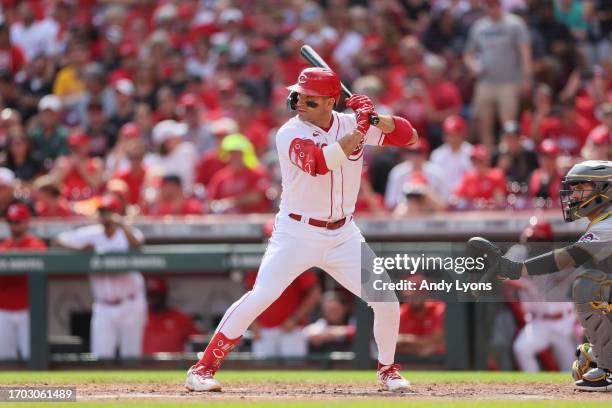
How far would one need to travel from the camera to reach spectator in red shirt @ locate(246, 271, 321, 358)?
958cm

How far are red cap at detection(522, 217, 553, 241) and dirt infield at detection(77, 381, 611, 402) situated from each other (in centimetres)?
250

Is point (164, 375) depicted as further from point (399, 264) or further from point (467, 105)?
point (467, 105)

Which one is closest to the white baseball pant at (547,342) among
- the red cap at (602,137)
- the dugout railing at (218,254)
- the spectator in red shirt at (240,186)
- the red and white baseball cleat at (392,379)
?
the dugout railing at (218,254)

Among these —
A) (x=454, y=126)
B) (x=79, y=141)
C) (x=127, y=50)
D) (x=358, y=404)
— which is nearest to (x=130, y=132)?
(x=79, y=141)

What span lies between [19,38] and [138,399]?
10.1 m

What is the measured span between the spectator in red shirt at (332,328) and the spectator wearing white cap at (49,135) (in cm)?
412

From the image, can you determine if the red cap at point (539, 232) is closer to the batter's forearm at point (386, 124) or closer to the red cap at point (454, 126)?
the red cap at point (454, 126)

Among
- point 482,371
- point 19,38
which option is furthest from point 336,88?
point 19,38

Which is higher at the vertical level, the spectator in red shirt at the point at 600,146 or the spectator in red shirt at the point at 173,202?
the spectator in red shirt at the point at 600,146

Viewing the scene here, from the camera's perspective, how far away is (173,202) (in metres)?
10.8

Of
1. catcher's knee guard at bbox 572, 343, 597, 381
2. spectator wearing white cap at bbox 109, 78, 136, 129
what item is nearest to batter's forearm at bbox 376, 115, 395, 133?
catcher's knee guard at bbox 572, 343, 597, 381

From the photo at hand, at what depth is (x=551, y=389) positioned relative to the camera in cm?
656

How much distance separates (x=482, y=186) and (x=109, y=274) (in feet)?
10.6

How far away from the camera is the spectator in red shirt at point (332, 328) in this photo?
9.62 meters
